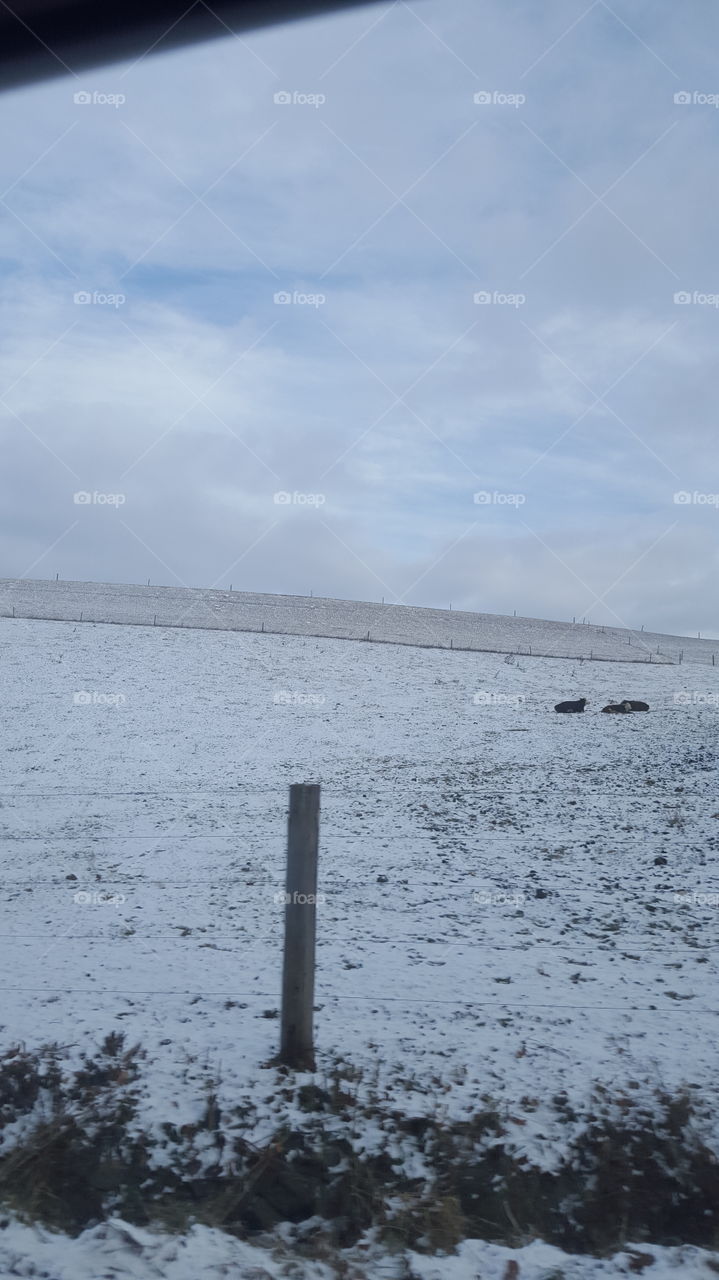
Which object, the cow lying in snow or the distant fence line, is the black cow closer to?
the cow lying in snow

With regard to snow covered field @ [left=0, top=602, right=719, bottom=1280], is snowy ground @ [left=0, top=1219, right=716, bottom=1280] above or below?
below

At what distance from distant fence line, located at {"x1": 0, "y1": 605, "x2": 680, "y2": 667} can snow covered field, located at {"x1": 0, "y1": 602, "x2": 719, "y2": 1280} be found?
2311cm

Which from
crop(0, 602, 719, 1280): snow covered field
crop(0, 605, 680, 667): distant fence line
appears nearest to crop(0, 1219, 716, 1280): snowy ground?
crop(0, 602, 719, 1280): snow covered field

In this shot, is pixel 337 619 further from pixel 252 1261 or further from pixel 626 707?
pixel 252 1261

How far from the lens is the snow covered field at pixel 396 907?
5660mm

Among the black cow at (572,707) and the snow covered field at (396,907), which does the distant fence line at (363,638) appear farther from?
the snow covered field at (396,907)

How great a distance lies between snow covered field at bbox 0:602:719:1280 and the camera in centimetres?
566

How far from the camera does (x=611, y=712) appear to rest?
2683 cm

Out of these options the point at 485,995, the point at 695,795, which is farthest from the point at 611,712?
the point at 485,995

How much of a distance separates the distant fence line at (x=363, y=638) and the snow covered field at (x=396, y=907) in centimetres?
2311

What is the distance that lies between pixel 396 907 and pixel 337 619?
2063 inches

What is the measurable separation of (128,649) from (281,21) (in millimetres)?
35807

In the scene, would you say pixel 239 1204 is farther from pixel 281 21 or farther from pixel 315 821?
pixel 281 21

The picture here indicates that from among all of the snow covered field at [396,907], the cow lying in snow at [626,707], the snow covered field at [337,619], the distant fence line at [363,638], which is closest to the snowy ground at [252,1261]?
the snow covered field at [396,907]
